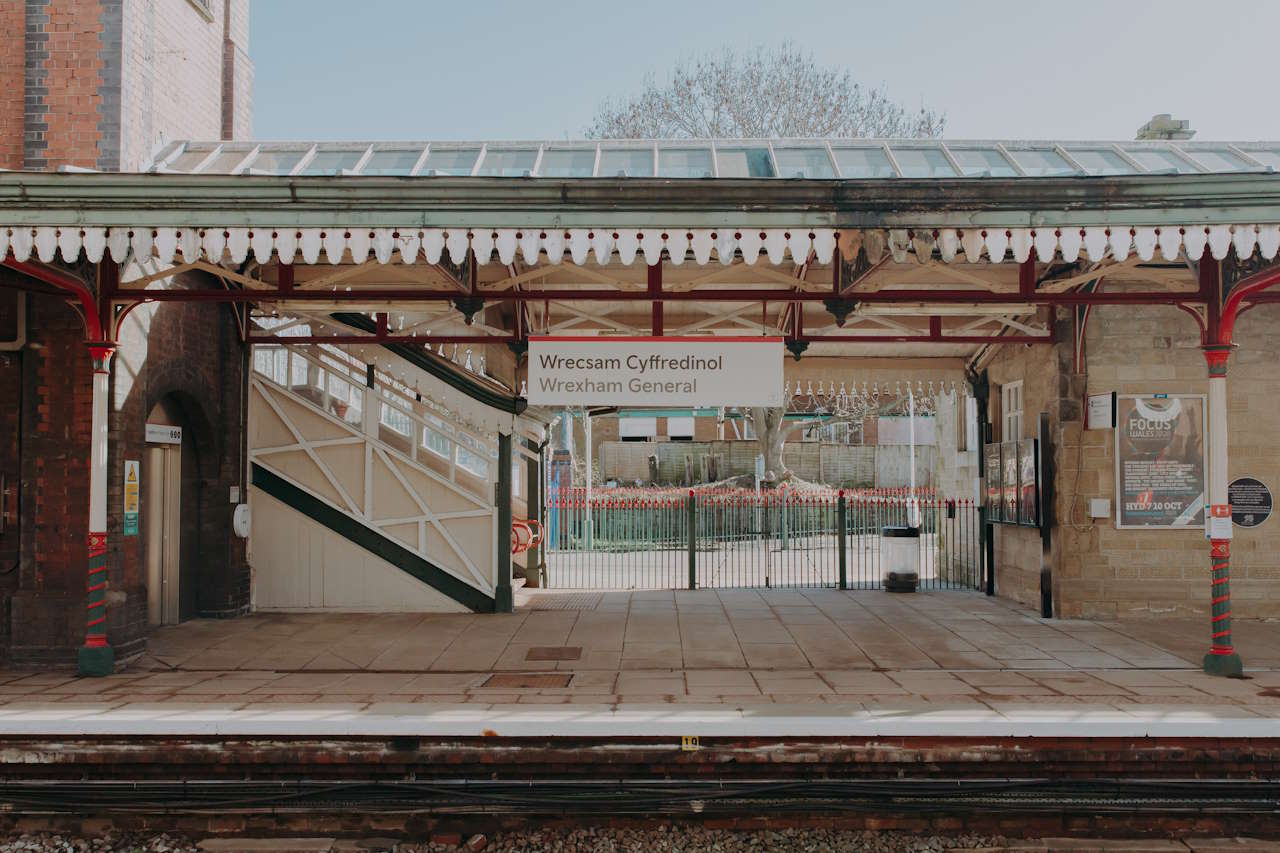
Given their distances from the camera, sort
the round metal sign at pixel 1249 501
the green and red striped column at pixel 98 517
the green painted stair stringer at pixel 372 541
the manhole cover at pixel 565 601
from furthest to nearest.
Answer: the manhole cover at pixel 565 601 → the green painted stair stringer at pixel 372 541 → the round metal sign at pixel 1249 501 → the green and red striped column at pixel 98 517

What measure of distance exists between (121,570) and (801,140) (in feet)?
26.2

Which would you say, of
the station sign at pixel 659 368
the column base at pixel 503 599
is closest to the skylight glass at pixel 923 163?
the station sign at pixel 659 368

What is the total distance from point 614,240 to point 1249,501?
8.10 m

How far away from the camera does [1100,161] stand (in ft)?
29.3

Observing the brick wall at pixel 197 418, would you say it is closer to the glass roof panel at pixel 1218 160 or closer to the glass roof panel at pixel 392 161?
the glass roof panel at pixel 392 161

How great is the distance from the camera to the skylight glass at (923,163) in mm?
8341

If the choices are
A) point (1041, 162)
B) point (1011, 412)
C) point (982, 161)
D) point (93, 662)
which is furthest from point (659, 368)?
point (1011, 412)

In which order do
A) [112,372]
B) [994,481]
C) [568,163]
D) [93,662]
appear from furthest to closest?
[994,481], [568,163], [112,372], [93,662]

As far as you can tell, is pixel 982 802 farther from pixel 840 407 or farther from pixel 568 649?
pixel 840 407

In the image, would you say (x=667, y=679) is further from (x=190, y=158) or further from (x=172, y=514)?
(x=190, y=158)

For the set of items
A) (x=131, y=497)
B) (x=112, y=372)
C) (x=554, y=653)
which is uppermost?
(x=112, y=372)

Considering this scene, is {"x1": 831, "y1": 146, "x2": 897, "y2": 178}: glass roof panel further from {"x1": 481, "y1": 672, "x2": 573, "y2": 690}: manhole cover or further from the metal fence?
the metal fence

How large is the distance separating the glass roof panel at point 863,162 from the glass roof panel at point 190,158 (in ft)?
21.6

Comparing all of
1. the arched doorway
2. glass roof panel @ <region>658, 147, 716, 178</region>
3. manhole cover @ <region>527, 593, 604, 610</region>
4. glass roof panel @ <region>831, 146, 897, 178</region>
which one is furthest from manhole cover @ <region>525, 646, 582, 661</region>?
glass roof panel @ <region>831, 146, 897, 178</region>
